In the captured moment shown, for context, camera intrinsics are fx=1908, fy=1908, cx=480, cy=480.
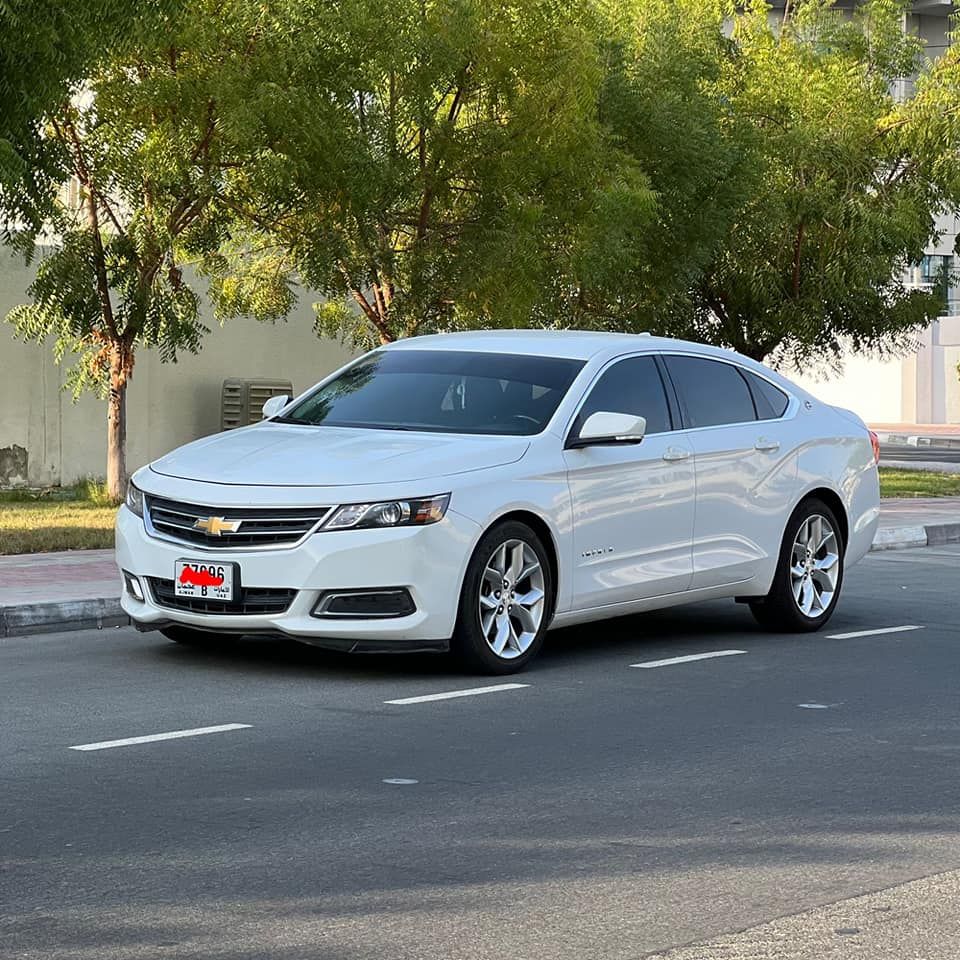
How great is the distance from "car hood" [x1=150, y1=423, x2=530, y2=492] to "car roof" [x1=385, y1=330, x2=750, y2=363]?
3.37 feet

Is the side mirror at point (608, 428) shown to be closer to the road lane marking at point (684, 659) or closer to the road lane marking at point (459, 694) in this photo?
the road lane marking at point (684, 659)

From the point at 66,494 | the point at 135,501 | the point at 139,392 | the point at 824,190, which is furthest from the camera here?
the point at 824,190

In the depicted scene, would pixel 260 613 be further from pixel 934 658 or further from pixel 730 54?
pixel 730 54

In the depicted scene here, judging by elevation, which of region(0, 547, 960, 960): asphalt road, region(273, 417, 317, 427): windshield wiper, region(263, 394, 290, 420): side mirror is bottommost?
region(0, 547, 960, 960): asphalt road

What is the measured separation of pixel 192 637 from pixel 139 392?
44.4ft

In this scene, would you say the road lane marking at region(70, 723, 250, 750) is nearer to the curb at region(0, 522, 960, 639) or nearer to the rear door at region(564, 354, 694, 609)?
the rear door at region(564, 354, 694, 609)

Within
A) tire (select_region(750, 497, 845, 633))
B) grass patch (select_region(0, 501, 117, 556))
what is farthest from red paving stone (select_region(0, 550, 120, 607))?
tire (select_region(750, 497, 845, 633))

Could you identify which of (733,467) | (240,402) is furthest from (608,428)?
(240,402)

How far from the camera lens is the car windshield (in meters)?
9.99

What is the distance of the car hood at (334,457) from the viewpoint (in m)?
9.08

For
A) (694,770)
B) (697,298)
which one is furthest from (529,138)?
(694,770)

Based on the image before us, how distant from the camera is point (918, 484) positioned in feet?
89.0

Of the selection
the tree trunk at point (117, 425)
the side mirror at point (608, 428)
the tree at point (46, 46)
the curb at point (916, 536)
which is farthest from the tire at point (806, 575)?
the tree trunk at point (117, 425)

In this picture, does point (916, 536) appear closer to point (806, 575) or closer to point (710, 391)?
point (806, 575)
